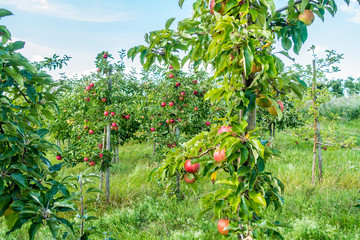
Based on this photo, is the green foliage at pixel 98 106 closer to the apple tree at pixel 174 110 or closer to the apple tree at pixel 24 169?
the apple tree at pixel 174 110

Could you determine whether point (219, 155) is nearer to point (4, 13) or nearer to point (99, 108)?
point (4, 13)

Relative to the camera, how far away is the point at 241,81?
137cm

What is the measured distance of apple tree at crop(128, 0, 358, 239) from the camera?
113cm

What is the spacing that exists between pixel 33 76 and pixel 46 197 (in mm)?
662

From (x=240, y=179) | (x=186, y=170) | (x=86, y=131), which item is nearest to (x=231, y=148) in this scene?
(x=240, y=179)

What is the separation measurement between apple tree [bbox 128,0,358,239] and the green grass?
3.71 ft

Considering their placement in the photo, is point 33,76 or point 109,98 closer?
point 33,76

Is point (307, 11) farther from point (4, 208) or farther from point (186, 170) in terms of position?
point (4, 208)

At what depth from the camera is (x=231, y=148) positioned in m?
1.13

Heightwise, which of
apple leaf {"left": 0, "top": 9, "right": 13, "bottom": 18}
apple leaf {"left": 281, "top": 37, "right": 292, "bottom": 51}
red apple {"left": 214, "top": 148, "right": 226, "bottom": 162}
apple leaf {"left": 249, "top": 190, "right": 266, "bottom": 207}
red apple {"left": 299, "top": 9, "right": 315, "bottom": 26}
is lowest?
apple leaf {"left": 249, "top": 190, "right": 266, "bottom": 207}

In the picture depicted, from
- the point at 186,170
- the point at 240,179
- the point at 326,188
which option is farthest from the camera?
the point at 326,188

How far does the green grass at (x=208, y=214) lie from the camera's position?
2.87m

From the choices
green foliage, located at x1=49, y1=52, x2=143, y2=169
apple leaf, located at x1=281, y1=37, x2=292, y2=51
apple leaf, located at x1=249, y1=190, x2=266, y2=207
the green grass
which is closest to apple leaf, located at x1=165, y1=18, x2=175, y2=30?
apple leaf, located at x1=281, y1=37, x2=292, y2=51

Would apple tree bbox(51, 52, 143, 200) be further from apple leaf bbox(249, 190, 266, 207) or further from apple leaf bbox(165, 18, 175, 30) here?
apple leaf bbox(249, 190, 266, 207)
